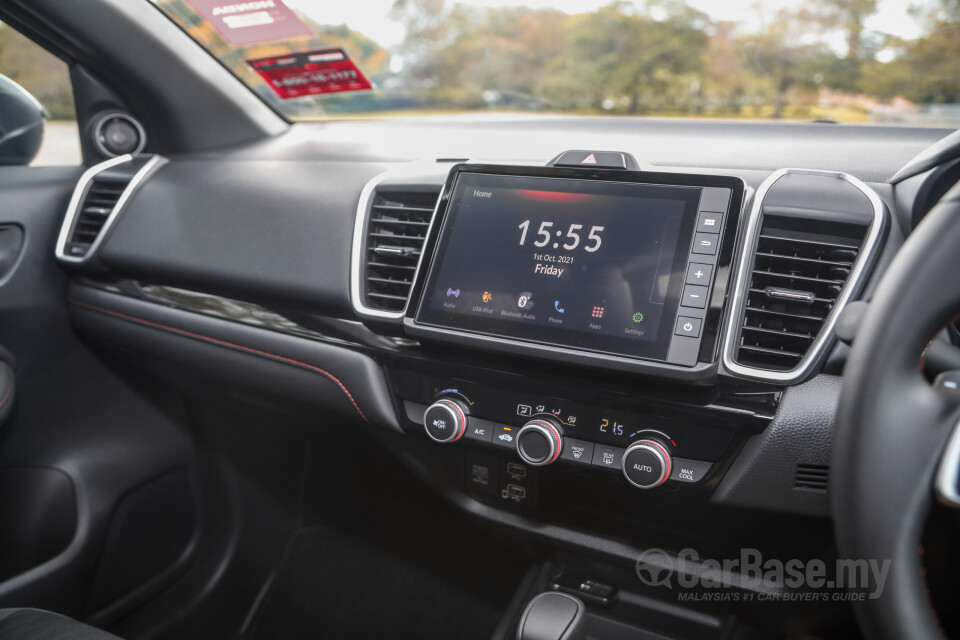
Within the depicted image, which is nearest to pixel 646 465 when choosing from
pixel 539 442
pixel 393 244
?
pixel 539 442

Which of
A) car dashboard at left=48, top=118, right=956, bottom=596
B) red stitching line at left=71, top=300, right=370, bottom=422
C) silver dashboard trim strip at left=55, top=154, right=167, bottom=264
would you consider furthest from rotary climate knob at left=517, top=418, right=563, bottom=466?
silver dashboard trim strip at left=55, top=154, right=167, bottom=264

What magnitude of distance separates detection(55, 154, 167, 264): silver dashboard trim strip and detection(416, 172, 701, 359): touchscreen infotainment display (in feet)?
3.16

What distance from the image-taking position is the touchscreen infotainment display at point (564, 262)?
107cm

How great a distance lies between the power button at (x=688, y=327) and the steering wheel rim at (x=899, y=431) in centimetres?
33

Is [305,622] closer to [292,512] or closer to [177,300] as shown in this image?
[292,512]

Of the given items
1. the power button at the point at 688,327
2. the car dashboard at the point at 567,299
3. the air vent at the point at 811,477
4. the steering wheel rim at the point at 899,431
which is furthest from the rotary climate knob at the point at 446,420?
the steering wheel rim at the point at 899,431

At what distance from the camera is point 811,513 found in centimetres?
109

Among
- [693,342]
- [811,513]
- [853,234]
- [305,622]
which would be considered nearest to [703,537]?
[811,513]

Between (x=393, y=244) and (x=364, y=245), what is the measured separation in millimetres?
62

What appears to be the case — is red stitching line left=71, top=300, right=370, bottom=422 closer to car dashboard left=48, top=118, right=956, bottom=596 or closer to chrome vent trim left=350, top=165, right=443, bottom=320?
car dashboard left=48, top=118, right=956, bottom=596

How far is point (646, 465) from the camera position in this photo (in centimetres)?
107

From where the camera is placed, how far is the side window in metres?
1.77

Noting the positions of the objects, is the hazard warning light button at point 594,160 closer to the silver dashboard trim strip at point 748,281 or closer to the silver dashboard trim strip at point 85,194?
the silver dashboard trim strip at point 748,281

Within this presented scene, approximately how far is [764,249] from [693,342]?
0.17 meters
